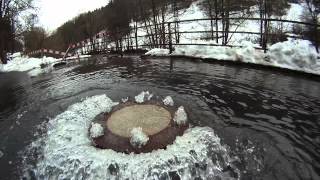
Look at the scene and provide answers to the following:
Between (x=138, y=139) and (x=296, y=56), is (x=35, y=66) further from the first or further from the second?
(x=138, y=139)

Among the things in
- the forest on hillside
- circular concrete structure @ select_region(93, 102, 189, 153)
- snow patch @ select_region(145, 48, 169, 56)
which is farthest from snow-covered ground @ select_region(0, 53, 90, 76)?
circular concrete structure @ select_region(93, 102, 189, 153)

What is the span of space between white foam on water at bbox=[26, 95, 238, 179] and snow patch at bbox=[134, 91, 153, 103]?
1750mm

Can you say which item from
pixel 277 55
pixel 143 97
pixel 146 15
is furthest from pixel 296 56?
pixel 146 15

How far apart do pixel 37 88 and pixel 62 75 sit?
1.70 meters

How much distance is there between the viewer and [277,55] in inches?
376

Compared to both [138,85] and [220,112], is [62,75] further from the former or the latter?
[220,112]

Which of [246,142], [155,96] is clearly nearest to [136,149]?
[246,142]

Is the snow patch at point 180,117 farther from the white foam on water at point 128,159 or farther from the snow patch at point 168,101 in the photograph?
the snow patch at point 168,101

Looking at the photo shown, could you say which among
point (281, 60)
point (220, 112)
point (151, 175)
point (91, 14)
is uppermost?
point (91, 14)

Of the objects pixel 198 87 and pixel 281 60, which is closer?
pixel 198 87

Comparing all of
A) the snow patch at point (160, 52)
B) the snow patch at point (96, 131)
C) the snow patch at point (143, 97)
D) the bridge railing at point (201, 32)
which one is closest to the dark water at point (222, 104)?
the snow patch at point (143, 97)

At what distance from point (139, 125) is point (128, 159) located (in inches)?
37.4

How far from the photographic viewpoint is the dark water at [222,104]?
16.9ft

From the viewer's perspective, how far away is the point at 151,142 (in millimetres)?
5566
